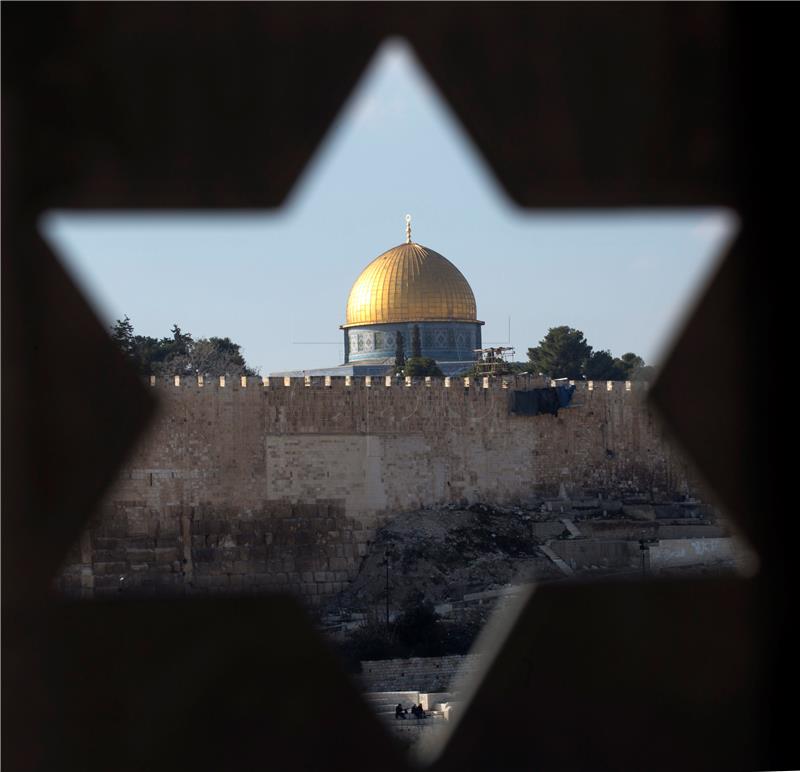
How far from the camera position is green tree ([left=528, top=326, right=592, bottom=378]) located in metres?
36.0

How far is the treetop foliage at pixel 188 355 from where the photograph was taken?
32031 mm

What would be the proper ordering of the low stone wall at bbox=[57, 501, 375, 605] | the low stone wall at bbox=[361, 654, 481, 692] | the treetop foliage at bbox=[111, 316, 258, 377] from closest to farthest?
the low stone wall at bbox=[361, 654, 481, 692]
the low stone wall at bbox=[57, 501, 375, 605]
the treetop foliage at bbox=[111, 316, 258, 377]

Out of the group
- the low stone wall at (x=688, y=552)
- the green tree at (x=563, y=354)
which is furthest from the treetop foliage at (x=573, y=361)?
the low stone wall at (x=688, y=552)

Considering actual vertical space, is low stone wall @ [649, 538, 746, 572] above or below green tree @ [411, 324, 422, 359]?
below

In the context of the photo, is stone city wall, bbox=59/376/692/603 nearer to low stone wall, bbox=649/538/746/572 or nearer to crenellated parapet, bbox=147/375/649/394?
crenellated parapet, bbox=147/375/649/394

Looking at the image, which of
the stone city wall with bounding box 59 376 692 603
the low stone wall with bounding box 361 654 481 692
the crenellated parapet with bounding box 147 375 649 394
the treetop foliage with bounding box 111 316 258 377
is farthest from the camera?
the treetop foliage with bounding box 111 316 258 377

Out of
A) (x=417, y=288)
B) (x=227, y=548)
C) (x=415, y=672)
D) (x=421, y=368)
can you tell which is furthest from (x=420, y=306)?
(x=415, y=672)

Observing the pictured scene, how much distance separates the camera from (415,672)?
57.2ft

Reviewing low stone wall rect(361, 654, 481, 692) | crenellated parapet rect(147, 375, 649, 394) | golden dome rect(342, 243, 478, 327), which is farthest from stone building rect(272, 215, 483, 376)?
low stone wall rect(361, 654, 481, 692)

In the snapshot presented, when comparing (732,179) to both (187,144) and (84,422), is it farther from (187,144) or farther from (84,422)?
(84,422)

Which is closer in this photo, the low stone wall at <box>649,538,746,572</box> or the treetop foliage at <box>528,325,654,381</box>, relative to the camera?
the low stone wall at <box>649,538,746,572</box>

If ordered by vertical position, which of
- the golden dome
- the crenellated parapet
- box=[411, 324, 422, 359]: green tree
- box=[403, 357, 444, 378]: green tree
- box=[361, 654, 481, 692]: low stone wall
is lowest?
box=[361, 654, 481, 692]: low stone wall

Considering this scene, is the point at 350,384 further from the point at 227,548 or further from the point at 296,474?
the point at 227,548

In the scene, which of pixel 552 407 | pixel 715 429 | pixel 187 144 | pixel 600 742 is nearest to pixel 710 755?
pixel 600 742
